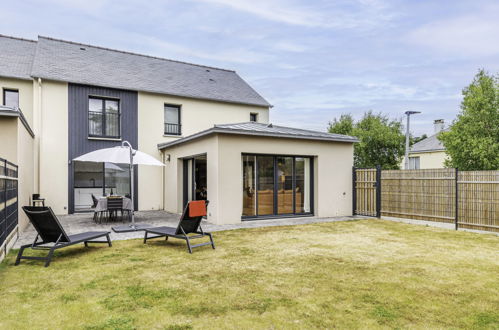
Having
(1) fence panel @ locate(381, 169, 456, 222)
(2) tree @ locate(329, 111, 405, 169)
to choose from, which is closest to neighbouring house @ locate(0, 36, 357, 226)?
(1) fence panel @ locate(381, 169, 456, 222)

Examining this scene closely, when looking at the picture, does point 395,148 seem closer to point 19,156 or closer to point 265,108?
point 265,108

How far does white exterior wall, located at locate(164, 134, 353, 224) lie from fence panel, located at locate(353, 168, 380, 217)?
24cm

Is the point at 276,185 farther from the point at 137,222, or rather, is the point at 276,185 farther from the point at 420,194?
the point at 137,222

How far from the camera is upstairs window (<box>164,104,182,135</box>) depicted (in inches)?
644

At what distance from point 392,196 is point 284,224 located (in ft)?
13.9

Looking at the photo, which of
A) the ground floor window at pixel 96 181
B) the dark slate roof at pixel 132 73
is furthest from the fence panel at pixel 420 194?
the ground floor window at pixel 96 181

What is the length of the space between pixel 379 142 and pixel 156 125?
2077cm

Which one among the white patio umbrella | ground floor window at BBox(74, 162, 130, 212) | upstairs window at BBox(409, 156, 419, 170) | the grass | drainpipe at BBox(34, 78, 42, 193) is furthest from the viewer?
upstairs window at BBox(409, 156, 419, 170)

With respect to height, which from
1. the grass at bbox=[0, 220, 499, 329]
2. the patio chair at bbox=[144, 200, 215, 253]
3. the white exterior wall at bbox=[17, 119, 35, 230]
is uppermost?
Result: the white exterior wall at bbox=[17, 119, 35, 230]

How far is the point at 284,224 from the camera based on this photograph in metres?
10.7

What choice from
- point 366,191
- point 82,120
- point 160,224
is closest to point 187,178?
point 160,224

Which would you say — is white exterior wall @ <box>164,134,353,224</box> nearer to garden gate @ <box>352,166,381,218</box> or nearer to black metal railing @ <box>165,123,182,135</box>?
garden gate @ <box>352,166,381,218</box>

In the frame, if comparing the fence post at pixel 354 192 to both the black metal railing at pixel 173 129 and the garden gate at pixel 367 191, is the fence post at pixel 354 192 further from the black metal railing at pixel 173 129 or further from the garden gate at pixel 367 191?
the black metal railing at pixel 173 129

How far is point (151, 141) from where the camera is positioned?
15711mm
